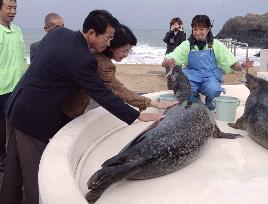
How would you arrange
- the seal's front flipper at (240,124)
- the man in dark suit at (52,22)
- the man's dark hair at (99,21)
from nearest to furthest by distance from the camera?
1. the man's dark hair at (99,21)
2. the seal's front flipper at (240,124)
3. the man in dark suit at (52,22)

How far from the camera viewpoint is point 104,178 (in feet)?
10.4

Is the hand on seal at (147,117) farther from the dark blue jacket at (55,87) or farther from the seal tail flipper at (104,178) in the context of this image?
the seal tail flipper at (104,178)

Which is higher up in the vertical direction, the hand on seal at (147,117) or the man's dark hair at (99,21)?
the man's dark hair at (99,21)

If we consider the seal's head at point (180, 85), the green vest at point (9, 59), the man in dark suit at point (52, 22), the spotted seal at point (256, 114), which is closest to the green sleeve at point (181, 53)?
the seal's head at point (180, 85)

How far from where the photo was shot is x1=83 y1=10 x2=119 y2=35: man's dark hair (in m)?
3.65

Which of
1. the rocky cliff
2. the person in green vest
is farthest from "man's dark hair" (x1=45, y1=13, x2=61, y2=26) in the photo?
the rocky cliff

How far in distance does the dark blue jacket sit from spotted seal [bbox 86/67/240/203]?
300mm

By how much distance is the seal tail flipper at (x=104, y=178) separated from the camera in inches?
122

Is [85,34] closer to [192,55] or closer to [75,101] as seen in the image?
[75,101]

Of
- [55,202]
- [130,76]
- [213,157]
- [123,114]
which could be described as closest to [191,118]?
[213,157]

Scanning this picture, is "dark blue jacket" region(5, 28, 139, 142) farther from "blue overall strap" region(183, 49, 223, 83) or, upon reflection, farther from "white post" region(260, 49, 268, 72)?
"white post" region(260, 49, 268, 72)

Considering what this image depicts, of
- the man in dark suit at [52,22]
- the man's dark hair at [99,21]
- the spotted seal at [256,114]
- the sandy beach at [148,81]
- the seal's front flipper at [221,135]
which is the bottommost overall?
the sandy beach at [148,81]

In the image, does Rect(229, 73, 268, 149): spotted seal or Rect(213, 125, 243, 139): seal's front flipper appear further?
Rect(213, 125, 243, 139): seal's front flipper

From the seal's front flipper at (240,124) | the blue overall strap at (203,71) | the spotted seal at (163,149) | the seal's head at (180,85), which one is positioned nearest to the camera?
the spotted seal at (163,149)
